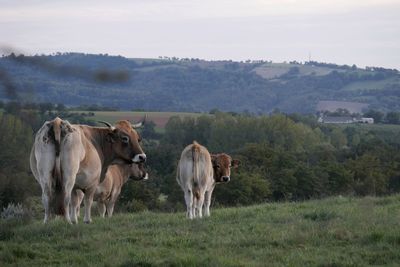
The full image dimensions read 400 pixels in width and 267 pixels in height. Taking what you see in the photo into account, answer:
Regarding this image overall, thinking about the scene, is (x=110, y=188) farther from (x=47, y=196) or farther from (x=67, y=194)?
(x=47, y=196)

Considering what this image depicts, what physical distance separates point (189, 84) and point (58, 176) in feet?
51.1

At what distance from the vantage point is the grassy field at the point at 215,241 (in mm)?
9359

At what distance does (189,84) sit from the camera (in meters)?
28.1

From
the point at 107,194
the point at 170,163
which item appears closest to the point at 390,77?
the point at 170,163

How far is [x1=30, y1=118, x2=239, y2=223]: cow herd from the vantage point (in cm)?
1276

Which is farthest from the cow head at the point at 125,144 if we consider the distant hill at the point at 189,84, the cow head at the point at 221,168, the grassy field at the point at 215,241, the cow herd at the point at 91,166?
the cow head at the point at 221,168

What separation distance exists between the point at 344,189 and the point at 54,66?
114ft

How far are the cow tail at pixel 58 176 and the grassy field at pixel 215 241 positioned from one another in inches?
19.9

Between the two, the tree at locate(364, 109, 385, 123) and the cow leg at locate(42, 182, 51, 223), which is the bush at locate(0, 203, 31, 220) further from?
the tree at locate(364, 109, 385, 123)

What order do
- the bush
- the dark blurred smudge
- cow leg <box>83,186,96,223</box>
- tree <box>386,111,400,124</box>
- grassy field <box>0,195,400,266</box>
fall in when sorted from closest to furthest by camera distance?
the dark blurred smudge, grassy field <box>0,195,400,266</box>, the bush, cow leg <box>83,186,96,223</box>, tree <box>386,111,400,124</box>

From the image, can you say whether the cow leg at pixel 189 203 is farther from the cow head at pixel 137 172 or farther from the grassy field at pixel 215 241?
the cow head at pixel 137 172

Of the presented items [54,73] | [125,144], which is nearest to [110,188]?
[125,144]

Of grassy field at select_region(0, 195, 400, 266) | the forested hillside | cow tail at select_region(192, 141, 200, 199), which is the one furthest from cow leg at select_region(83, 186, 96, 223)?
the forested hillside

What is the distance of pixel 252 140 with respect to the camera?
268 feet
